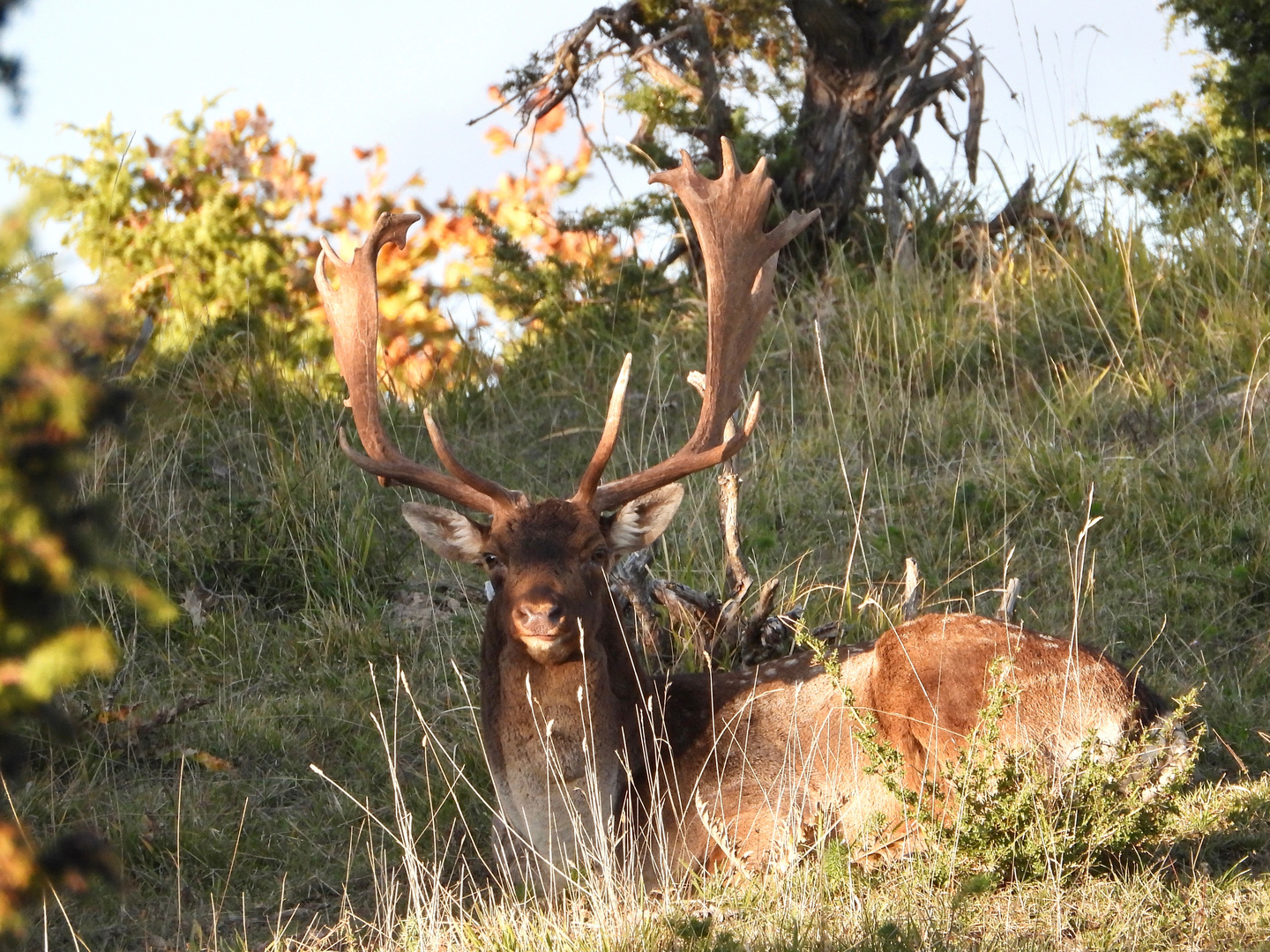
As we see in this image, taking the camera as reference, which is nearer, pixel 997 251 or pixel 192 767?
pixel 192 767

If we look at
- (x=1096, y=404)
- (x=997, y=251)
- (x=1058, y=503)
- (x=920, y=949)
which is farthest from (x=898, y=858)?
(x=997, y=251)

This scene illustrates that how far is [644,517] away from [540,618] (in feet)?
2.61

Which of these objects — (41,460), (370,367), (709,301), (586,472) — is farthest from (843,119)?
(41,460)

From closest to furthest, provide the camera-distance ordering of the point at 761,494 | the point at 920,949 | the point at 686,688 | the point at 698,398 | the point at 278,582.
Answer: the point at 920,949
the point at 686,688
the point at 278,582
the point at 761,494
the point at 698,398

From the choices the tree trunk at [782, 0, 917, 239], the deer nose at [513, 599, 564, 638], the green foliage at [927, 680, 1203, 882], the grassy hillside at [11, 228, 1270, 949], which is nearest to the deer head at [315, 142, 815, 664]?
the deer nose at [513, 599, 564, 638]

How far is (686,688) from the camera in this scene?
5656 mm

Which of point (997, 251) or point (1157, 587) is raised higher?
point (997, 251)

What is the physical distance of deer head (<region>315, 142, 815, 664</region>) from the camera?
5.06 m

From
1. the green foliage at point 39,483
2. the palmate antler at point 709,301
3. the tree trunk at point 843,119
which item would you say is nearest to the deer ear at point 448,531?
the palmate antler at point 709,301

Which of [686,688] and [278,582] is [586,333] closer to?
[278,582]

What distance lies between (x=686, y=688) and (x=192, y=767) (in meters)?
2.12

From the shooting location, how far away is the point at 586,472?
551 cm

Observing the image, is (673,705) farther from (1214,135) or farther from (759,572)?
(1214,135)

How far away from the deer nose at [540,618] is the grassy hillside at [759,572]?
602 mm
